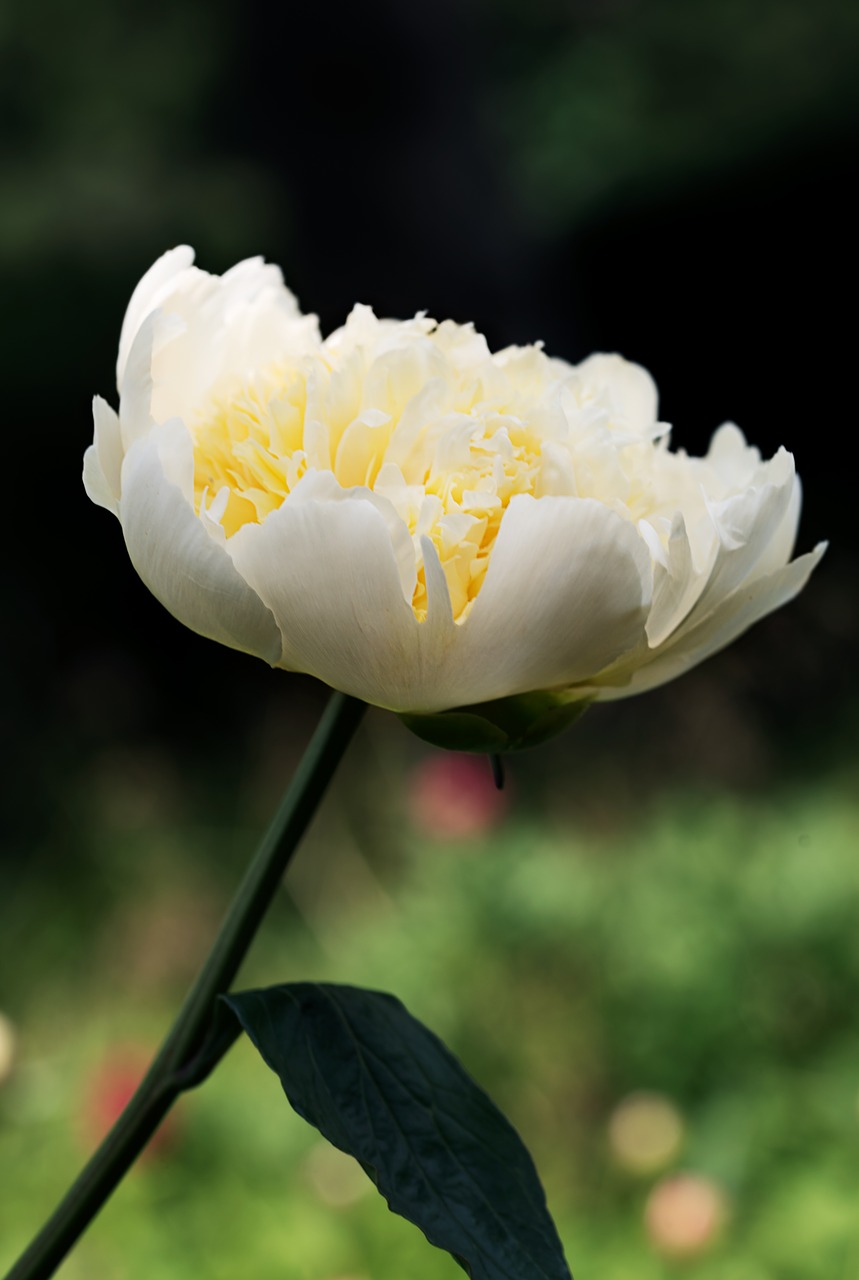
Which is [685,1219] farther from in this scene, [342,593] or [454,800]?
[342,593]

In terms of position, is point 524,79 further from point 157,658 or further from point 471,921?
point 471,921

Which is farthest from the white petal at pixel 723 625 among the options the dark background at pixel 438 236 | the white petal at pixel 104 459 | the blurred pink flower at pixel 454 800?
the dark background at pixel 438 236

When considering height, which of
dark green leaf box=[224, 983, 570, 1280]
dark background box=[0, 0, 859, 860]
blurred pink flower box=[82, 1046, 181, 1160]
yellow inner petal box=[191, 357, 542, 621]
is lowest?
blurred pink flower box=[82, 1046, 181, 1160]

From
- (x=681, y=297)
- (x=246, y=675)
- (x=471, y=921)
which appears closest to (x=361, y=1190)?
(x=471, y=921)

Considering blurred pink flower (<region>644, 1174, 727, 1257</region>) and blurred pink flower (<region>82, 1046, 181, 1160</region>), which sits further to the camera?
blurred pink flower (<region>82, 1046, 181, 1160</region>)

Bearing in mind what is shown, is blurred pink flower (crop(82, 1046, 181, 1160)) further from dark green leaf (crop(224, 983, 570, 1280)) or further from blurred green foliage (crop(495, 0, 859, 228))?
blurred green foliage (crop(495, 0, 859, 228))

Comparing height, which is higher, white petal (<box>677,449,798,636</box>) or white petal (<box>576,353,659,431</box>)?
white petal (<box>576,353,659,431</box>)

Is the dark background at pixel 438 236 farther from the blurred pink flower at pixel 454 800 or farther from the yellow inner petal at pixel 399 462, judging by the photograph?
the yellow inner petal at pixel 399 462

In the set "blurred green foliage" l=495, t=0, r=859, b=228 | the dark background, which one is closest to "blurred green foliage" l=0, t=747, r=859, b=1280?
the dark background
